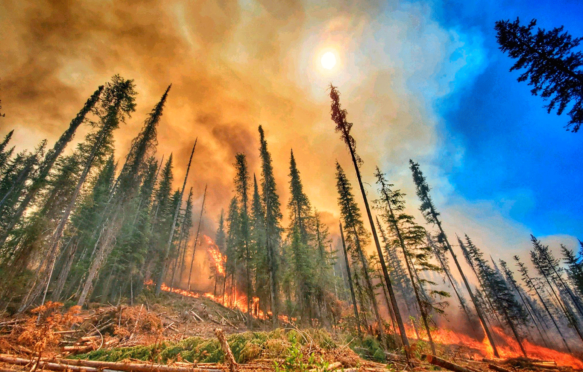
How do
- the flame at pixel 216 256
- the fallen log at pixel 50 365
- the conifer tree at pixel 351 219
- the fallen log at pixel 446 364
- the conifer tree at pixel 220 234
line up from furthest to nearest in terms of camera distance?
the conifer tree at pixel 220 234
the flame at pixel 216 256
the conifer tree at pixel 351 219
the fallen log at pixel 446 364
the fallen log at pixel 50 365

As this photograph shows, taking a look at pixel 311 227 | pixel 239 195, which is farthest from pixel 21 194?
pixel 311 227

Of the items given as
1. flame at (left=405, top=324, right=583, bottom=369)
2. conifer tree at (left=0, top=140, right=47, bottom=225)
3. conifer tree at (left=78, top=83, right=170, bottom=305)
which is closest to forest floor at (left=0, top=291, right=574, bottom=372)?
conifer tree at (left=78, top=83, right=170, bottom=305)

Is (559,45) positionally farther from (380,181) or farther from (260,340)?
(260,340)

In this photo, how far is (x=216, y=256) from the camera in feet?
145

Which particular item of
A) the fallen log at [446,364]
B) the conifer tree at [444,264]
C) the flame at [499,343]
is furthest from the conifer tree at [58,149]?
the flame at [499,343]

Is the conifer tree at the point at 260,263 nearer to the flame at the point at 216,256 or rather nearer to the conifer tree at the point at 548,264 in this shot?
the flame at the point at 216,256

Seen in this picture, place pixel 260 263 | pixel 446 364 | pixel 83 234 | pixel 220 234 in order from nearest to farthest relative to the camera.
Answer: pixel 446 364, pixel 83 234, pixel 260 263, pixel 220 234

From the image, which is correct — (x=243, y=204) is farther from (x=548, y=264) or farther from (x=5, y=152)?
(x=548, y=264)

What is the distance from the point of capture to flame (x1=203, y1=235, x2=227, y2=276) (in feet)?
128

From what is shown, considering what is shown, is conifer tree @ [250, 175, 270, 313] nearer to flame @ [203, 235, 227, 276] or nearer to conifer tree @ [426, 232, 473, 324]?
flame @ [203, 235, 227, 276]

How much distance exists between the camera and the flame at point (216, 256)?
1538 inches

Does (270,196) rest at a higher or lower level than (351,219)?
higher

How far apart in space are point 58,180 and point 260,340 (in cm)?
2495

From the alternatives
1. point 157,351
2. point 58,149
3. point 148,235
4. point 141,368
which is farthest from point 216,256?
point 141,368
